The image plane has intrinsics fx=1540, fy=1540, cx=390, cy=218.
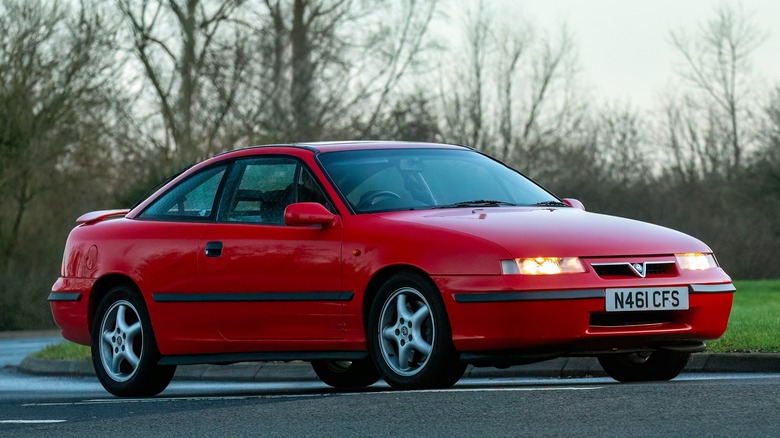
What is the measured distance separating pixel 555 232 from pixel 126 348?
11.4 ft

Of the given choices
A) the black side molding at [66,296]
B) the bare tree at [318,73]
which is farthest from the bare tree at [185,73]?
the black side molding at [66,296]

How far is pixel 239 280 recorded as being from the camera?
386 inches

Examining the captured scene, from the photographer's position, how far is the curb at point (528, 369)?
36.9 ft

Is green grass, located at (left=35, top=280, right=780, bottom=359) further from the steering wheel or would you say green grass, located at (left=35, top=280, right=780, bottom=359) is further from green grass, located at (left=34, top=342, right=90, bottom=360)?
the steering wheel

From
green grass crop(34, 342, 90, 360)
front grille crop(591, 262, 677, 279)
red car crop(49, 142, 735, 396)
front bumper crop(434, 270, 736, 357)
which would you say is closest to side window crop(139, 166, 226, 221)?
red car crop(49, 142, 735, 396)

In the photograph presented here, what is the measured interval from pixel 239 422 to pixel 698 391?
2.33 meters

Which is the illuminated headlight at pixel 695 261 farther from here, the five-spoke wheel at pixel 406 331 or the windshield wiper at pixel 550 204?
the five-spoke wheel at pixel 406 331

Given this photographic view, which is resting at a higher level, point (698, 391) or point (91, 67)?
point (91, 67)

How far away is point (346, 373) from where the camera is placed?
11.0 metres

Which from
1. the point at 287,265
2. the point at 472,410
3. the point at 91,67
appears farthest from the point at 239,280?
the point at 91,67

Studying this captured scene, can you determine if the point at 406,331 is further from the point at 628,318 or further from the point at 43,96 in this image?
the point at 43,96

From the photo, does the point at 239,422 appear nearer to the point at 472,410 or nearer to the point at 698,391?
the point at 472,410

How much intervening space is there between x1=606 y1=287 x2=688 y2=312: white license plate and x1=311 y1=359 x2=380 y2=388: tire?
286cm

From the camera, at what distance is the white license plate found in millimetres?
8492
